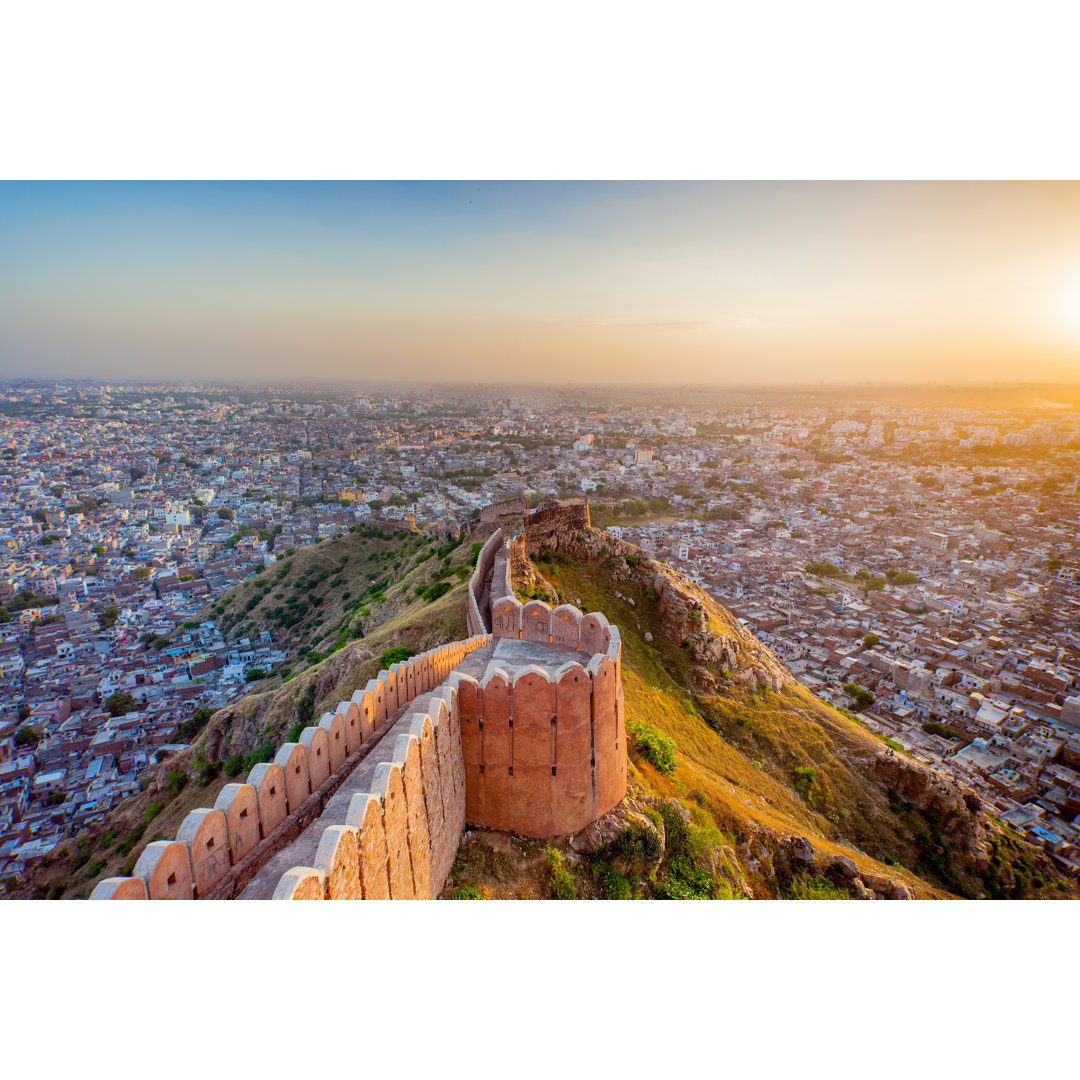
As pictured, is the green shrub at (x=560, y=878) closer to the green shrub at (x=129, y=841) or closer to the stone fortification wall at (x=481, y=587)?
the stone fortification wall at (x=481, y=587)

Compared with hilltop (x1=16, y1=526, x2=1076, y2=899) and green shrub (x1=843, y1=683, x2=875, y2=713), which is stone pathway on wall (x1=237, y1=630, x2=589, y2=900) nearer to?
hilltop (x1=16, y1=526, x2=1076, y2=899)

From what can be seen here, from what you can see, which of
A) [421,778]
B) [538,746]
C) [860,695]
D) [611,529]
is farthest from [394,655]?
[611,529]

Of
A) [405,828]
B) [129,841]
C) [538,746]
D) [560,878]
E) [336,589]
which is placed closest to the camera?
[405,828]

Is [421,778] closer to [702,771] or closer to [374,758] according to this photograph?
[374,758]

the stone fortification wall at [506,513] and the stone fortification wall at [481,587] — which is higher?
the stone fortification wall at [506,513]

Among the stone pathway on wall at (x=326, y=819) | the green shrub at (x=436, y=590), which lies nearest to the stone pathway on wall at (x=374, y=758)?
the stone pathway on wall at (x=326, y=819)

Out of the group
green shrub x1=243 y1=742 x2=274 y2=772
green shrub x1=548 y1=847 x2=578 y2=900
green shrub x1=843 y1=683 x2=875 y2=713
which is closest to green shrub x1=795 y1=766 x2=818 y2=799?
green shrub x1=548 y1=847 x2=578 y2=900

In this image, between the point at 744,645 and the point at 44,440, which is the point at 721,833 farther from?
the point at 44,440

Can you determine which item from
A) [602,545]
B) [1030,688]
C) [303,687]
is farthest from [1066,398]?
[303,687]
